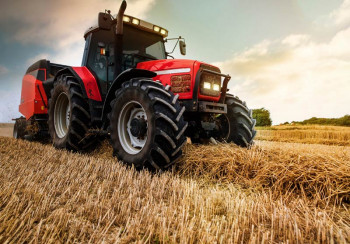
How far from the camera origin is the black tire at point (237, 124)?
14.9 ft

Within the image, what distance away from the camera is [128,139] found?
3.80 metres

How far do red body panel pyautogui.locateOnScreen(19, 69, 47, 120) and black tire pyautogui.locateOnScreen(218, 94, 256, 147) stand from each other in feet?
14.8

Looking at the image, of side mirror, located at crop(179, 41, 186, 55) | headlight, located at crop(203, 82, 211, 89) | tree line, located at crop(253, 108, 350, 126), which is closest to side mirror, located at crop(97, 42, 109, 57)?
side mirror, located at crop(179, 41, 186, 55)

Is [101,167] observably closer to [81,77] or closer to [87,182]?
[87,182]

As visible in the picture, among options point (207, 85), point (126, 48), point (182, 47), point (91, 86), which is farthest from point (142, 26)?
point (207, 85)

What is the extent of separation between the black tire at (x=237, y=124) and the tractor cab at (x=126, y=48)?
165 cm

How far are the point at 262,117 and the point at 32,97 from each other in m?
12.3

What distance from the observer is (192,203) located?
2.07 meters

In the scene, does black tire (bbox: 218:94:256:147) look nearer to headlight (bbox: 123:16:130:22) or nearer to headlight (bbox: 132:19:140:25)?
headlight (bbox: 132:19:140:25)

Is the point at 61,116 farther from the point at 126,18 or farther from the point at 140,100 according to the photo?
the point at 140,100

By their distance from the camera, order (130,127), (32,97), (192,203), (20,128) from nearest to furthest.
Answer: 1. (192,203)
2. (130,127)
3. (32,97)
4. (20,128)

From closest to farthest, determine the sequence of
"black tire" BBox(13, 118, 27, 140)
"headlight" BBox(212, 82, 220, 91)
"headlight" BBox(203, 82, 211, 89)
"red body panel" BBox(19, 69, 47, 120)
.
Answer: "headlight" BBox(203, 82, 211, 89) < "headlight" BBox(212, 82, 220, 91) < "red body panel" BBox(19, 69, 47, 120) < "black tire" BBox(13, 118, 27, 140)

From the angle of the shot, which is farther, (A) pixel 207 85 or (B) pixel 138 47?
(B) pixel 138 47

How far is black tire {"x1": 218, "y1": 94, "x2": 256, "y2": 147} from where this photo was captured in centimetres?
454
